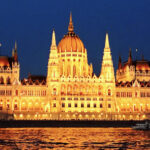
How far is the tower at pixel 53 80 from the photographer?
148 m

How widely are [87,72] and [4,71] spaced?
1119 inches

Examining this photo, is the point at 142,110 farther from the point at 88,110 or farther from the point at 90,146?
the point at 90,146

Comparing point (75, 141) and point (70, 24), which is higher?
point (70, 24)

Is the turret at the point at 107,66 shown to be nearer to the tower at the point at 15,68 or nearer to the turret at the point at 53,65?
the turret at the point at 53,65

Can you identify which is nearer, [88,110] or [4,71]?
[88,110]

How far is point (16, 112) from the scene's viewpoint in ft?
484

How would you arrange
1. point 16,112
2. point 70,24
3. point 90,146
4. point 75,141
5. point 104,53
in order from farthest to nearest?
point 70,24, point 104,53, point 16,112, point 75,141, point 90,146

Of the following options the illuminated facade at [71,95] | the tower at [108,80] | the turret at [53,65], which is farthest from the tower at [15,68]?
the tower at [108,80]

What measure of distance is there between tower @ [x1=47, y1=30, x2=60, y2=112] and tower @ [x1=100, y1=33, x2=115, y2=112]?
14659mm

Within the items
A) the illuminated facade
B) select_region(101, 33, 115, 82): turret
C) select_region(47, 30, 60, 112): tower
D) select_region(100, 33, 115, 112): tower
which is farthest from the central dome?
select_region(100, 33, 115, 112): tower

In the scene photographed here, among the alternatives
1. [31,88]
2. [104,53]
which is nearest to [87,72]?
[104,53]

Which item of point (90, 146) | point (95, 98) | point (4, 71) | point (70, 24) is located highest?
point (70, 24)

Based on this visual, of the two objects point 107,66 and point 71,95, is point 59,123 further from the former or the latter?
point 107,66

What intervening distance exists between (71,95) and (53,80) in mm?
7382
